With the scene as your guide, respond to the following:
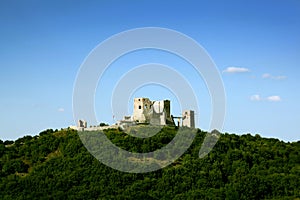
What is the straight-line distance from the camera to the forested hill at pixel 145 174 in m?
48.0

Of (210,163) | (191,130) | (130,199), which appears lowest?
(130,199)

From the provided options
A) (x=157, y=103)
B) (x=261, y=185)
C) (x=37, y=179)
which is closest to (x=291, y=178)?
(x=261, y=185)

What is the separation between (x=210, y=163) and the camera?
175 feet

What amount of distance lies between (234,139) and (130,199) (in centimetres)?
1827

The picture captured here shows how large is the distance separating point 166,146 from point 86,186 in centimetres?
988

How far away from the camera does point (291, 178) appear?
5122cm

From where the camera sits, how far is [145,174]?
5106cm

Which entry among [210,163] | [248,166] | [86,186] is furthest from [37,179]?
[248,166]

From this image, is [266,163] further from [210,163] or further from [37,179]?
[37,179]

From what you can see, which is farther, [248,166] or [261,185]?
[248,166]

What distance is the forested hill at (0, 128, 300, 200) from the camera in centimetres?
4803

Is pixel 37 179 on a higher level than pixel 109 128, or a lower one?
lower

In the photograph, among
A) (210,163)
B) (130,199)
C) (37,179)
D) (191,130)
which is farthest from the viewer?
(191,130)

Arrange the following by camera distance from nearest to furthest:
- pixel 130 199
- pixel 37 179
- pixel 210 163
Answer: pixel 130 199 < pixel 37 179 < pixel 210 163
